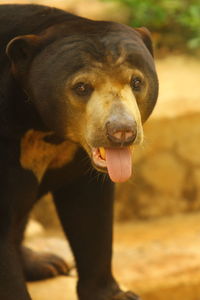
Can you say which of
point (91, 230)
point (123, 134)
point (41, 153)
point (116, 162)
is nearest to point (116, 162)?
point (116, 162)

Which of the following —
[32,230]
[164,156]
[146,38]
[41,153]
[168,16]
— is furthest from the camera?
[168,16]

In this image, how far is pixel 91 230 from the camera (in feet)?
17.1

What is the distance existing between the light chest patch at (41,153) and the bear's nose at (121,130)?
0.64m

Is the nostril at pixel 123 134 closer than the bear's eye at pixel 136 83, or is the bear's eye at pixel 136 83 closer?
the nostril at pixel 123 134

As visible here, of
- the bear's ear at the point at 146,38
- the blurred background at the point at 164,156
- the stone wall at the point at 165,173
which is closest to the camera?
the bear's ear at the point at 146,38

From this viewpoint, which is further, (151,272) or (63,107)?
(151,272)

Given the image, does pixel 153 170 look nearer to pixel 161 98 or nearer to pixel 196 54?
pixel 161 98

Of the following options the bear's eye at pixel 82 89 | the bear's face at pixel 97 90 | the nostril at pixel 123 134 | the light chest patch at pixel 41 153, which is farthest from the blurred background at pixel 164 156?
the nostril at pixel 123 134

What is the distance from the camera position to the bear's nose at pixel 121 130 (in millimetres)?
4078

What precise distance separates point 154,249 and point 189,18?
3579 mm

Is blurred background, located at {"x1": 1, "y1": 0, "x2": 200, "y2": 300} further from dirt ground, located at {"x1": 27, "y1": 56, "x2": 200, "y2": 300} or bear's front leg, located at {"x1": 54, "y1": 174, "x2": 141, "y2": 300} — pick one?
bear's front leg, located at {"x1": 54, "y1": 174, "x2": 141, "y2": 300}

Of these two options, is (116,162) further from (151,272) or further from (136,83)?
(151,272)

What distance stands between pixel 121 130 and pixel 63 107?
0.41 meters

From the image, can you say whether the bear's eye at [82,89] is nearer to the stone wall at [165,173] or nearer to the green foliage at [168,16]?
the stone wall at [165,173]
